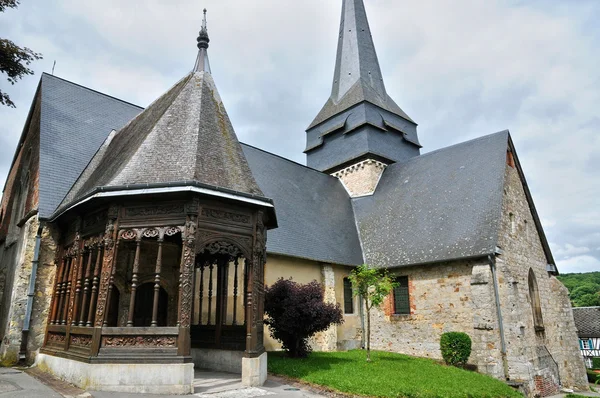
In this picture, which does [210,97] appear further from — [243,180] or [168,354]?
[168,354]

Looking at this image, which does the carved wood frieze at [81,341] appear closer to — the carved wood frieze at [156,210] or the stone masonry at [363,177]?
the carved wood frieze at [156,210]

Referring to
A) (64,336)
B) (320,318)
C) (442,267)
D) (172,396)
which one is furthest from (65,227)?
(442,267)

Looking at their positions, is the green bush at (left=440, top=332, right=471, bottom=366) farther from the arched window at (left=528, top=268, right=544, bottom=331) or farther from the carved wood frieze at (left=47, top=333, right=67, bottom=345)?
the carved wood frieze at (left=47, top=333, right=67, bottom=345)

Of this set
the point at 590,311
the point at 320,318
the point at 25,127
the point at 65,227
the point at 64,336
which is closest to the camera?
the point at 64,336

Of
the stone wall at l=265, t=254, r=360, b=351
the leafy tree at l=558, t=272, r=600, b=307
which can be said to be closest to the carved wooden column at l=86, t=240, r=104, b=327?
the stone wall at l=265, t=254, r=360, b=351

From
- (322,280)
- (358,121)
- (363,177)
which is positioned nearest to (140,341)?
(322,280)

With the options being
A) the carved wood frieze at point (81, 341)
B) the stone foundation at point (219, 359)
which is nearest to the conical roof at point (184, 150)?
the carved wood frieze at point (81, 341)

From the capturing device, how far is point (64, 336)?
9.05 meters

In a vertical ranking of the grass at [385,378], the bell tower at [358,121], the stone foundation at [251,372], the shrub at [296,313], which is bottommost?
the grass at [385,378]

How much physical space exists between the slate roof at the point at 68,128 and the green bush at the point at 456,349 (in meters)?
13.4

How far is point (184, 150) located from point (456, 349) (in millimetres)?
11497

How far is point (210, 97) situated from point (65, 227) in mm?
5177

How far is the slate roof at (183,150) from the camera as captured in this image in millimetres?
8680

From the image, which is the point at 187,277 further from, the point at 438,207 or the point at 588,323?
the point at 588,323
